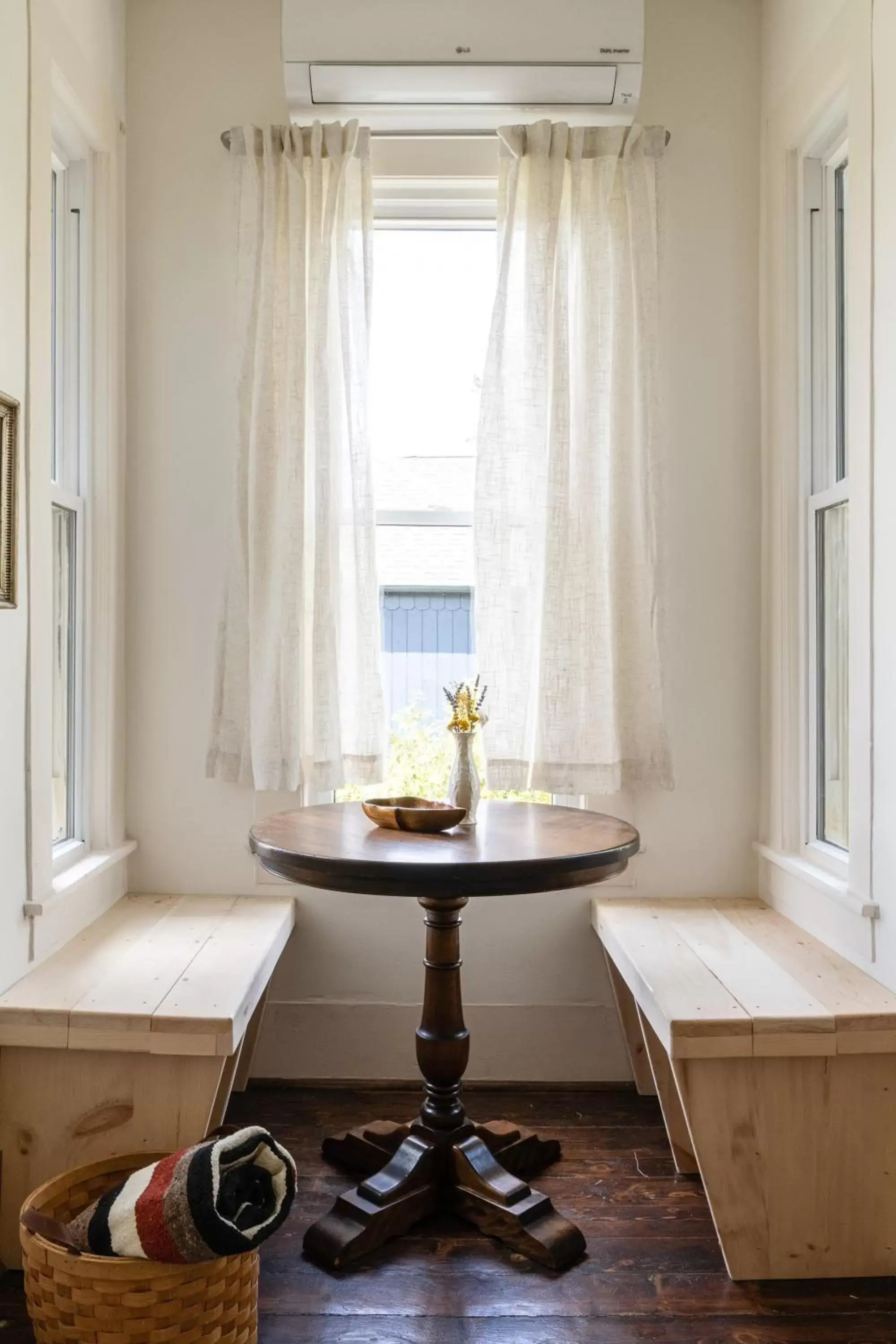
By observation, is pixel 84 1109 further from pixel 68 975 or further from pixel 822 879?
pixel 822 879

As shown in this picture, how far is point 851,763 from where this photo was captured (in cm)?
234

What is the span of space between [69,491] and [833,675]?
196 centimetres

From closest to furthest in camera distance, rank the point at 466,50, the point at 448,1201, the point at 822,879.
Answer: the point at 448,1201 < the point at 822,879 < the point at 466,50

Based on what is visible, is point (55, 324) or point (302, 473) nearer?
point (55, 324)

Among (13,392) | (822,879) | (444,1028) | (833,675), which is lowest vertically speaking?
(444,1028)

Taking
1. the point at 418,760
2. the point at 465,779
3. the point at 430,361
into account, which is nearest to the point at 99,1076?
the point at 465,779

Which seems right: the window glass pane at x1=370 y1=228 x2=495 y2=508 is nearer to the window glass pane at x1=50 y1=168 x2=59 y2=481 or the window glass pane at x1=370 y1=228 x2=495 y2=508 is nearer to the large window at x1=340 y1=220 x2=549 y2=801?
the large window at x1=340 y1=220 x2=549 y2=801

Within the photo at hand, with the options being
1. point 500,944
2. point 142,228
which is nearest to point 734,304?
point 142,228

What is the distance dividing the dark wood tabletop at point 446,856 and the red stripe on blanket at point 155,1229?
577 millimetres

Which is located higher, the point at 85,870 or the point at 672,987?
the point at 85,870

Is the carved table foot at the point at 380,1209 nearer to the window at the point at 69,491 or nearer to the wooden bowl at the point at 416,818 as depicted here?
the wooden bowl at the point at 416,818

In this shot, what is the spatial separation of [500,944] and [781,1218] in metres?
1.09

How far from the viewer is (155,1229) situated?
1.62 m

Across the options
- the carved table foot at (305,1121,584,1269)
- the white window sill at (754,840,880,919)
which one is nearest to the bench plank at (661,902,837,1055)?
the white window sill at (754,840,880,919)
